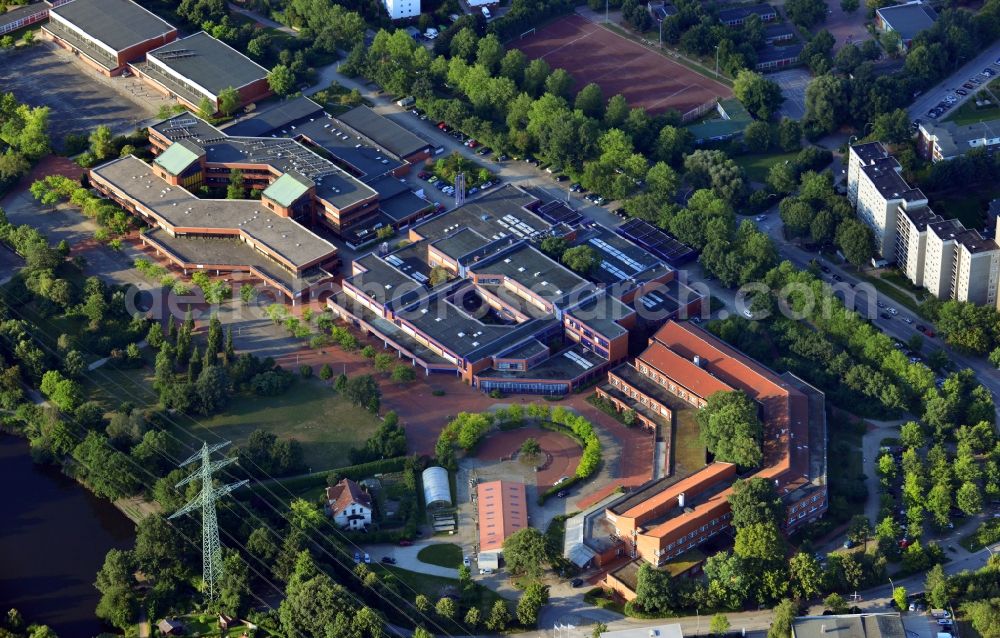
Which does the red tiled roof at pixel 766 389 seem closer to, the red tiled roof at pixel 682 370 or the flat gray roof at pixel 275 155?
the red tiled roof at pixel 682 370

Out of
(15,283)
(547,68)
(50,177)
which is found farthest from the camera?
(547,68)

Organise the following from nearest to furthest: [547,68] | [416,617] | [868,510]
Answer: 1. [416,617]
2. [868,510]
3. [547,68]

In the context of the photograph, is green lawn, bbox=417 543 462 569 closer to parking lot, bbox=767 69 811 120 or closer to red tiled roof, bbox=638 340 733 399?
red tiled roof, bbox=638 340 733 399

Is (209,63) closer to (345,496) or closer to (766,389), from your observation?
(345,496)

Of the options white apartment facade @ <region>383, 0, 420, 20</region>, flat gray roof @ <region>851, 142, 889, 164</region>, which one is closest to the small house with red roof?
flat gray roof @ <region>851, 142, 889, 164</region>

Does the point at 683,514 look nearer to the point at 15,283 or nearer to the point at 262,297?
the point at 262,297

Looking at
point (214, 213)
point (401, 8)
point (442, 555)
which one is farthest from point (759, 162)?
point (442, 555)

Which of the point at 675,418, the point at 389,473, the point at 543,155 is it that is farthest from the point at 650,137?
the point at 389,473

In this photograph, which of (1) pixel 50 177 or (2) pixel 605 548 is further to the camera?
(1) pixel 50 177
